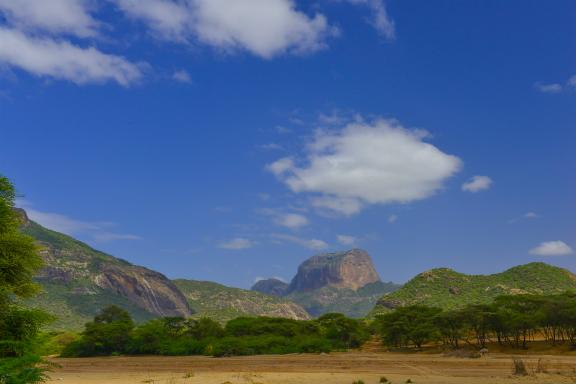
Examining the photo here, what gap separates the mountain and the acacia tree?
11572 cm

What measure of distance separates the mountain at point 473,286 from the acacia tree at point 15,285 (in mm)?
115717

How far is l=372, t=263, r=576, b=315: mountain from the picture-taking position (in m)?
129

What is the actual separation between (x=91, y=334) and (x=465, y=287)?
10402 centimetres

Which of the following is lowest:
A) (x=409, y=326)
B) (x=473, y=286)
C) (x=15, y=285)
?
(x=409, y=326)

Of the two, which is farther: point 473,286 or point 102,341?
point 473,286

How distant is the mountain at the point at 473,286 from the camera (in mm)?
128875

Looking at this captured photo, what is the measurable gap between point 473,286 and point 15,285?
136593 mm

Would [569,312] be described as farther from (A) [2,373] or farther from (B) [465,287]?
(B) [465,287]

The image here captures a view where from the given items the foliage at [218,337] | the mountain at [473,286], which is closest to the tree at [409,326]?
the foliage at [218,337]

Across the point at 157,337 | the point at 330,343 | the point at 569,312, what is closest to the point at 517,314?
the point at 569,312

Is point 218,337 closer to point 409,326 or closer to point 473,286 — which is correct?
point 409,326

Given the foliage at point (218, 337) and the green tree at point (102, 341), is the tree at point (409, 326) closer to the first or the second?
the foliage at point (218, 337)

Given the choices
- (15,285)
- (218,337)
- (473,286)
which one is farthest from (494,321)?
(473,286)

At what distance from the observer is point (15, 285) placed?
23031 millimetres
